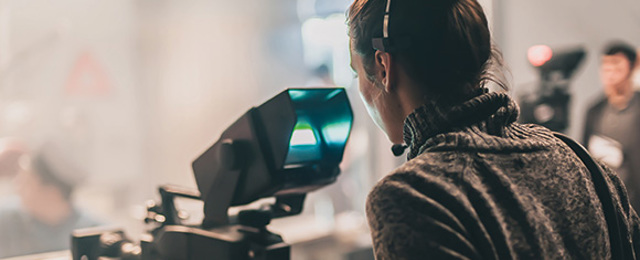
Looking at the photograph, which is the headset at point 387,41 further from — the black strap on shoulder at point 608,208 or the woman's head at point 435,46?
the black strap on shoulder at point 608,208

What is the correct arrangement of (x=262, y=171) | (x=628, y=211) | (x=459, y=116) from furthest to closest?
(x=262, y=171)
(x=628, y=211)
(x=459, y=116)

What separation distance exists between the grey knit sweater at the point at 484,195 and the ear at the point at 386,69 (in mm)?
66

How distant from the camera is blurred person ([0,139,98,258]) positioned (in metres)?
1.98

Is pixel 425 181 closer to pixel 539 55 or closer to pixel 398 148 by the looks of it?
pixel 398 148

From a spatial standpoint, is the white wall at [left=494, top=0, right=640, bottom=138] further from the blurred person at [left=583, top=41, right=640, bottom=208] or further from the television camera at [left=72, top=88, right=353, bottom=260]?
→ the television camera at [left=72, top=88, right=353, bottom=260]

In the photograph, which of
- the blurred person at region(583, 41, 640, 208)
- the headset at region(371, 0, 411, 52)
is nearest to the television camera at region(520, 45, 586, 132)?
the blurred person at region(583, 41, 640, 208)

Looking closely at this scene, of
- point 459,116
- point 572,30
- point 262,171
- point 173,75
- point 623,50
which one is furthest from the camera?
point 173,75

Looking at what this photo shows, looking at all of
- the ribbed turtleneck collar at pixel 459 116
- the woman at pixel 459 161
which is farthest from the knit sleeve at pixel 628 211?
the ribbed turtleneck collar at pixel 459 116

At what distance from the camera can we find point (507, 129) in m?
0.89

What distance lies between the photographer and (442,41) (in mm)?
867

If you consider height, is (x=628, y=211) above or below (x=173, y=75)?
below

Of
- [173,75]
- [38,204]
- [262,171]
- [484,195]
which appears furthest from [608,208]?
[173,75]

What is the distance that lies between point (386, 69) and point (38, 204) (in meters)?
1.64

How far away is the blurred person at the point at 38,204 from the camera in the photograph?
6.50 ft
